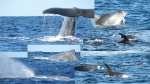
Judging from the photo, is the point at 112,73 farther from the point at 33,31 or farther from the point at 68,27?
the point at 33,31

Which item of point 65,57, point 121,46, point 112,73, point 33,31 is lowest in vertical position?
point 112,73

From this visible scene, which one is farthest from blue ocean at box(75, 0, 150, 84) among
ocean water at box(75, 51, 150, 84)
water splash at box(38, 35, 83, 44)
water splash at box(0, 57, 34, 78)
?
water splash at box(0, 57, 34, 78)

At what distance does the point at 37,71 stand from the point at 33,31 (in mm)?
421

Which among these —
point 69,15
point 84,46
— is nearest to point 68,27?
point 69,15

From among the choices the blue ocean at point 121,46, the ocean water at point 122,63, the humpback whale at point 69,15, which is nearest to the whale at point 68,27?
the humpback whale at point 69,15

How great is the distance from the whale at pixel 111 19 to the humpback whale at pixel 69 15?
13cm

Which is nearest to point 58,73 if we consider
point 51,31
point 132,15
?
point 51,31

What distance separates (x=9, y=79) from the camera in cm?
380

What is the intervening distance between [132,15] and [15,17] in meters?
1.20

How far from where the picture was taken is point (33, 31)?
372cm

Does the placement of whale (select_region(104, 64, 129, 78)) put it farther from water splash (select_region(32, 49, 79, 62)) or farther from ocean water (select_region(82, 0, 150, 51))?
water splash (select_region(32, 49, 79, 62))

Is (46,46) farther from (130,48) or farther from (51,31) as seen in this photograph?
(130,48)

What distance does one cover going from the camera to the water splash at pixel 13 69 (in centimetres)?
376

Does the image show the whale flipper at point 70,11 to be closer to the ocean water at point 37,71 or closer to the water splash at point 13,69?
the ocean water at point 37,71
